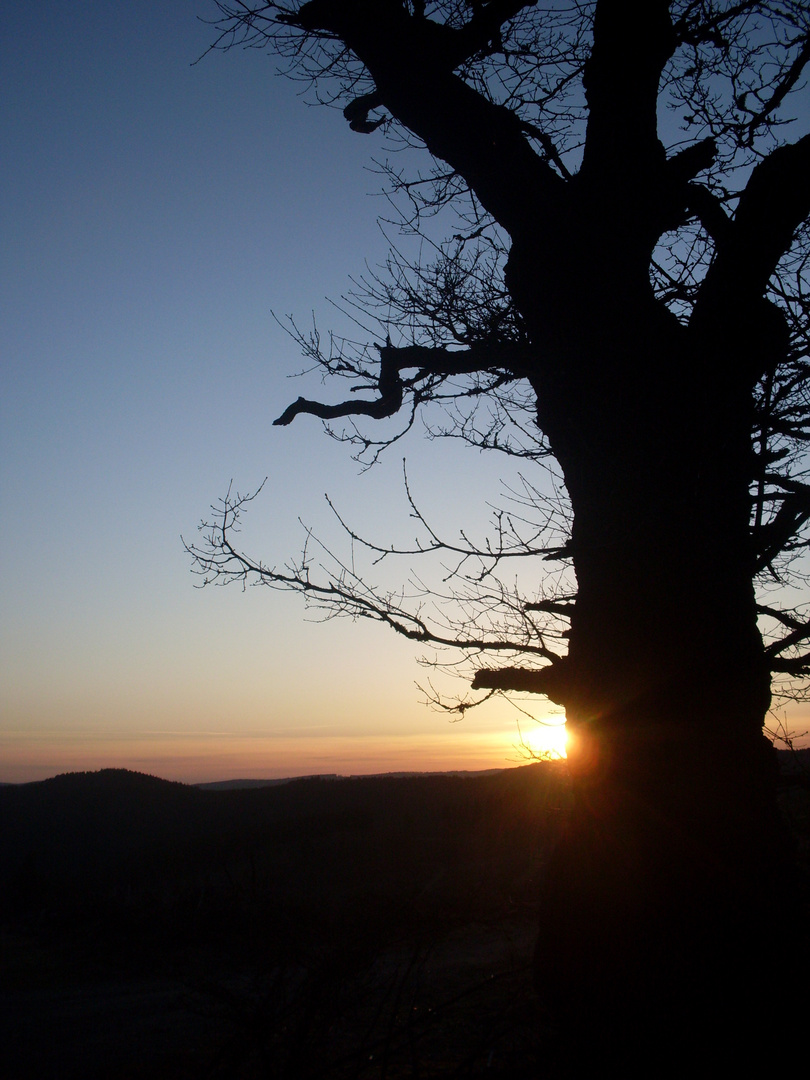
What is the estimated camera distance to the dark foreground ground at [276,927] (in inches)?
103

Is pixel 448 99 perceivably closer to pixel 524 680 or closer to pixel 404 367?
pixel 404 367

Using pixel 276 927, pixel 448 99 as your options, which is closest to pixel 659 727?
pixel 448 99

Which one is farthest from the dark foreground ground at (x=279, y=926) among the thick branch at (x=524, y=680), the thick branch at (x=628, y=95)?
the thick branch at (x=628, y=95)

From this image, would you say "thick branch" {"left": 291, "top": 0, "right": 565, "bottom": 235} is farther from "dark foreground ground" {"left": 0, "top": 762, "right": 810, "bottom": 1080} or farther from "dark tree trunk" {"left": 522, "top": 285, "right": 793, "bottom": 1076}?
"dark foreground ground" {"left": 0, "top": 762, "right": 810, "bottom": 1080}

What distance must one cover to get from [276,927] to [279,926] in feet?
3.22

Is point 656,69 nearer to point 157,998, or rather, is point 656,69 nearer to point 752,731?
point 752,731

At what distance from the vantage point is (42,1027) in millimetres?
5688

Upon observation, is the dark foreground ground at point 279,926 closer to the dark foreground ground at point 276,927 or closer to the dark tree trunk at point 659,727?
the dark foreground ground at point 276,927

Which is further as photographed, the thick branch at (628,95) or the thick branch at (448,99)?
the thick branch at (448,99)

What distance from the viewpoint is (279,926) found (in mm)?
8180

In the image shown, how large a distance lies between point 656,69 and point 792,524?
2.56 metres

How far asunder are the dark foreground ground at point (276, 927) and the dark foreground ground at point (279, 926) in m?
0.03

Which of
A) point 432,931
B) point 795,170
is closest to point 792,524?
point 795,170

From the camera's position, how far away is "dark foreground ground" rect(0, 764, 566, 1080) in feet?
8.59
